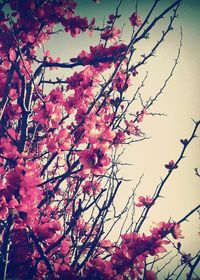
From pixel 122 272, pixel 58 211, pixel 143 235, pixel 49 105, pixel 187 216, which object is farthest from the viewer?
pixel 58 211

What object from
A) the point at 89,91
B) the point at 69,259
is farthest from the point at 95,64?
the point at 69,259

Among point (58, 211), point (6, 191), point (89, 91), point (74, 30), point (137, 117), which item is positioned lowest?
point (6, 191)

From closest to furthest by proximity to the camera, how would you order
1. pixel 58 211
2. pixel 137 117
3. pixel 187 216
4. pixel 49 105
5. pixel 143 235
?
pixel 187 216 < pixel 143 235 < pixel 49 105 < pixel 58 211 < pixel 137 117

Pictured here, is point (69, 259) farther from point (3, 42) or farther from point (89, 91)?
point (3, 42)

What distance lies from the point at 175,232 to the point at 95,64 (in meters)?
2.08

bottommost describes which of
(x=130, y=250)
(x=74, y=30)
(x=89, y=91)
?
(x=130, y=250)

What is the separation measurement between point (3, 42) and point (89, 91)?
1.16m

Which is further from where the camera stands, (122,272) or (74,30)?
(74,30)

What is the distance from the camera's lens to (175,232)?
257 cm

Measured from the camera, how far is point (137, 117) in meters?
4.57

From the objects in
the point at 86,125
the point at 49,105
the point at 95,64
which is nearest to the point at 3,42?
the point at 49,105

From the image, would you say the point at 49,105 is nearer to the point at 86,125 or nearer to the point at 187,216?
the point at 86,125

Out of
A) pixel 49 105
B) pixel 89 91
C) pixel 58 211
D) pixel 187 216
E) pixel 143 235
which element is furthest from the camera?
pixel 58 211

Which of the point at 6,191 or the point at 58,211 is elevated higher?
the point at 58,211
